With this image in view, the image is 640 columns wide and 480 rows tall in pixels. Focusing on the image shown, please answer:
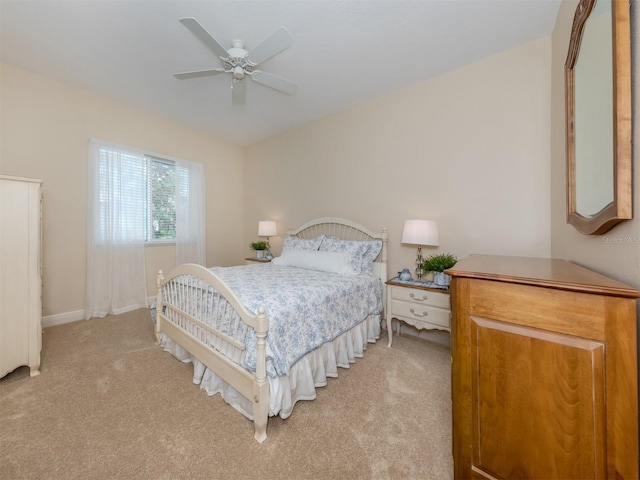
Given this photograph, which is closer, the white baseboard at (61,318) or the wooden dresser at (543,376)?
the wooden dresser at (543,376)

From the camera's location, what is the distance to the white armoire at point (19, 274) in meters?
1.87

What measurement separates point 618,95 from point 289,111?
3.27m

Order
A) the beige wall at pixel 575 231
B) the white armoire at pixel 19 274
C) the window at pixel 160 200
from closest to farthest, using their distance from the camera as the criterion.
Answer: the beige wall at pixel 575 231 < the white armoire at pixel 19 274 < the window at pixel 160 200

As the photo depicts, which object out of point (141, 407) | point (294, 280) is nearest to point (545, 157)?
point (294, 280)

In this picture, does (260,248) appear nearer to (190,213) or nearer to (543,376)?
(190,213)

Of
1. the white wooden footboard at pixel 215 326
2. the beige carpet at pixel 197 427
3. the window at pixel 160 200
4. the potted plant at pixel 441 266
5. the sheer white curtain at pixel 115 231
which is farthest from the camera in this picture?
the window at pixel 160 200

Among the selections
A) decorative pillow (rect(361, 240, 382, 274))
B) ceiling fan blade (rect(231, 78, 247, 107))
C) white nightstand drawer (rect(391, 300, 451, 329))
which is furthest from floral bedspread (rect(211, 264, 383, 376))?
ceiling fan blade (rect(231, 78, 247, 107))

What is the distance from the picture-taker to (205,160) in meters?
4.42

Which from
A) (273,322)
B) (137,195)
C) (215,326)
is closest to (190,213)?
(137,195)

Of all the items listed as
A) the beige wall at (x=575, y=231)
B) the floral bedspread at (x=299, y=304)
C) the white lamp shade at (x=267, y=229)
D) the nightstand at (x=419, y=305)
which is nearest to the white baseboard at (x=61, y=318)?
the floral bedspread at (x=299, y=304)

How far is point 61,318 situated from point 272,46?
3825mm

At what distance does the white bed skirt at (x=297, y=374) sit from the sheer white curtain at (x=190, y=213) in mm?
1895

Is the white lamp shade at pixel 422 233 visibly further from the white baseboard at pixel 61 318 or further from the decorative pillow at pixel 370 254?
the white baseboard at pixel 61 318

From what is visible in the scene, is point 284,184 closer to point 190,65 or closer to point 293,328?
point 190,65
